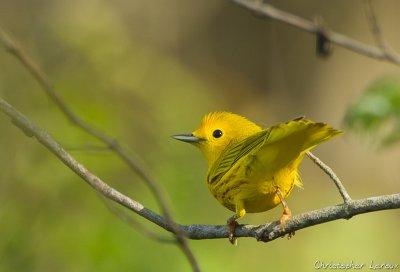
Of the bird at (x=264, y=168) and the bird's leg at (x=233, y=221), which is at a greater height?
the bird at (x=264, y=168)

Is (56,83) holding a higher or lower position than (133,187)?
higher

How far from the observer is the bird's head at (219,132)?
4754 mm

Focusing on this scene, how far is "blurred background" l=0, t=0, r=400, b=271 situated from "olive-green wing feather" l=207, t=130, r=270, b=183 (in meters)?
0.58

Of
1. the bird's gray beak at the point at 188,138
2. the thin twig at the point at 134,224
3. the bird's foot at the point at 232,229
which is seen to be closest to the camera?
the thin twig at the point at 134,224

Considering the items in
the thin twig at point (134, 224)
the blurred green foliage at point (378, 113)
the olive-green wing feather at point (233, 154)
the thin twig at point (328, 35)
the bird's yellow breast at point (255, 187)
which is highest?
the thin twig at point (328, 35)

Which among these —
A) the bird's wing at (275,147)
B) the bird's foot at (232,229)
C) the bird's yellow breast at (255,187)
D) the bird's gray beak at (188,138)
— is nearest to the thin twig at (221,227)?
the bird's foot at (232,229)

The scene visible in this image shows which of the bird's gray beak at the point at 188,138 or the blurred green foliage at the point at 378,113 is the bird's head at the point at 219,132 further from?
the blurred green foliage at the point at 378,113

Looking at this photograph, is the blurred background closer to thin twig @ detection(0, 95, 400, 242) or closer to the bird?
the bird

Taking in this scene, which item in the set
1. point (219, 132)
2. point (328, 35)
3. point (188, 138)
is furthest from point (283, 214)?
point (328, 35)

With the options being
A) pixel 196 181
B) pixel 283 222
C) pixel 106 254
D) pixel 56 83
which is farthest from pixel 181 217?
pixel 283 222

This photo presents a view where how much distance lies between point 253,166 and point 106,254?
4.88 ft

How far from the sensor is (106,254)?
5.02m

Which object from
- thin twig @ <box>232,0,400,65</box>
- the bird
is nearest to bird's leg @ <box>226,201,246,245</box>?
the bird

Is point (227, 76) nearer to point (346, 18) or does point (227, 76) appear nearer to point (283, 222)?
point (346, 18)
